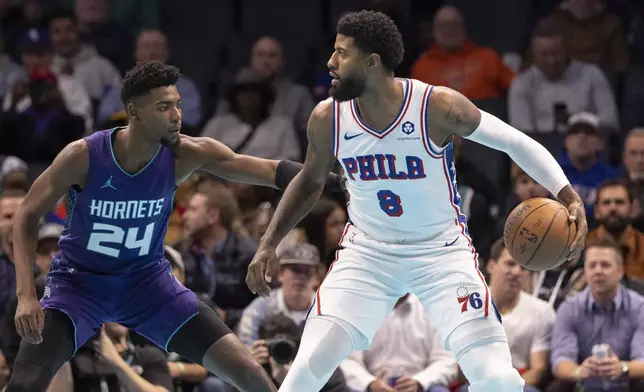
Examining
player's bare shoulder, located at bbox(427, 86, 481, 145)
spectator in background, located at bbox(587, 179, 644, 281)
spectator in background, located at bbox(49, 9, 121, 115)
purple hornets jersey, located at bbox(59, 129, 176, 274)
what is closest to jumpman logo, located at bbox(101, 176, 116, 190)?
purple hornets jersey, located at bbox(59, 129, 176, 274)

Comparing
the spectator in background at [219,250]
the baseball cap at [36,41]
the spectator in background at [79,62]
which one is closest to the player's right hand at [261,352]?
the spectator in background at [219,250]

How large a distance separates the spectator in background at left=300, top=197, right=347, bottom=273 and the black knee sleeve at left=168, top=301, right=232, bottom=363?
326cm

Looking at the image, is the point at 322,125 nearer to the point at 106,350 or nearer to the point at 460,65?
the point at 106,350

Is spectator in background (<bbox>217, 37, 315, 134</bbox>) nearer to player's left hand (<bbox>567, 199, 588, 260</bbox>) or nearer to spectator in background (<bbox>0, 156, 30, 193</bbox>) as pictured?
spectator in background (<bbox>0, 156, 30, 193</bbox>)

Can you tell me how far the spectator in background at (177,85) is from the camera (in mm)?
12516

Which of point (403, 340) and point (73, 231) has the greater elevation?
point (73, 231)

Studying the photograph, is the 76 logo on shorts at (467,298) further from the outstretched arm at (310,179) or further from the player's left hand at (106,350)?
the player's left hand at (106,350)

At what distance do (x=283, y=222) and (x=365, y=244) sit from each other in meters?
0.41

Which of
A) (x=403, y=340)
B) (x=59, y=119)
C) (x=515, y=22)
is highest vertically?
A: (x=515, y=22)

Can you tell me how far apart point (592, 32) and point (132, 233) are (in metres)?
6.74

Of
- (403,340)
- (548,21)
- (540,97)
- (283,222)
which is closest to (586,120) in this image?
(540,97)

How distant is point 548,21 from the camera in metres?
12.1

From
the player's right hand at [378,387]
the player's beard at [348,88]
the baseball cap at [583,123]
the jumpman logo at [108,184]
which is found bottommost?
the player's right hand at [378,387]

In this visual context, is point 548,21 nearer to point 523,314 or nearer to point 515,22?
point 515,22
